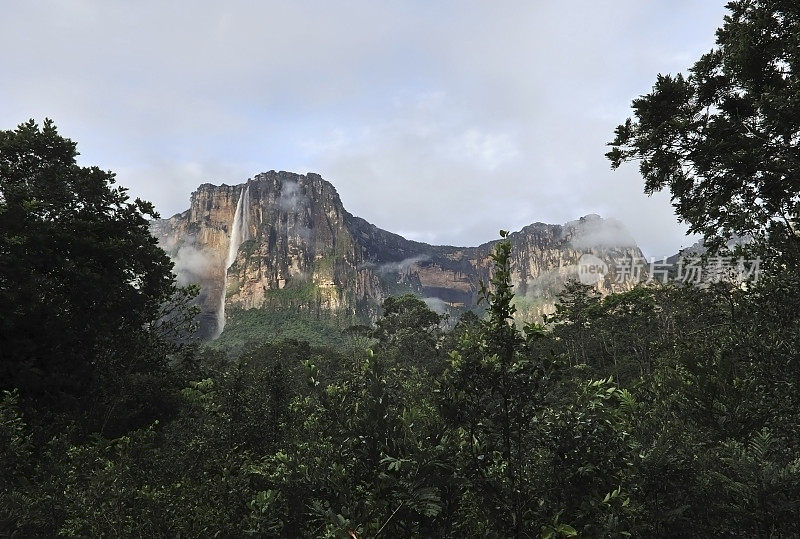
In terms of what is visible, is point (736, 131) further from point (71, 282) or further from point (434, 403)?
point (71, 282)

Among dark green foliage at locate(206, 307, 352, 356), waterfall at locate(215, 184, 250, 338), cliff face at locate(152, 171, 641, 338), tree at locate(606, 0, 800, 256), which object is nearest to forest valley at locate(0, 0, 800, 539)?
tree at locate(606, 0, 800, 256)

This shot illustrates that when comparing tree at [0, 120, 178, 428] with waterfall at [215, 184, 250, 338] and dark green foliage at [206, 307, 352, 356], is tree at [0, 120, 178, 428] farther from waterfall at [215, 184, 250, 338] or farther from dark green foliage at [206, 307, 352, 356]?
waterfall at [215, 184, 250, 338]

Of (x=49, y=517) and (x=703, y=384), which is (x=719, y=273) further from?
(x=49, y=517)

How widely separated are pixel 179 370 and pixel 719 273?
67.4 ft

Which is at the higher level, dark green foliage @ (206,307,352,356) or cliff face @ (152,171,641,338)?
cliff face @ (152,171,641,338)

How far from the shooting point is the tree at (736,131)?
28.8 feet

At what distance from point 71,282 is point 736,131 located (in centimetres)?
2007

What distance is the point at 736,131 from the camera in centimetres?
982

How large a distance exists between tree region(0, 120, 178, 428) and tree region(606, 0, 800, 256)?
17.3 meters

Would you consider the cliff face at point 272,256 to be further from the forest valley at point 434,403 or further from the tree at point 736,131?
the tree at point 736,131

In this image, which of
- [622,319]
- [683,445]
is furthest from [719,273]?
[622,319]

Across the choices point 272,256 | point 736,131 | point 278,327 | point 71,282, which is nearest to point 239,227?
point 272,256

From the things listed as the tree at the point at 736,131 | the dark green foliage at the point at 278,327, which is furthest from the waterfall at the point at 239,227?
the tree at the point at 736,131

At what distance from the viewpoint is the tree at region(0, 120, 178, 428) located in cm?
1325
